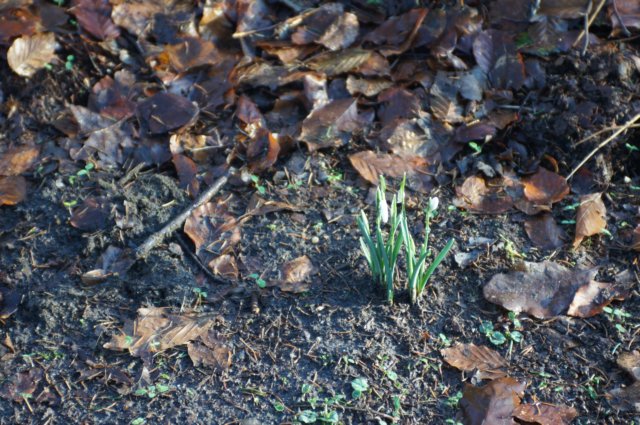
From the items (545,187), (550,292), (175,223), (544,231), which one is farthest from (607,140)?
(175,223)

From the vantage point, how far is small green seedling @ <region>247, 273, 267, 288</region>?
252 cm

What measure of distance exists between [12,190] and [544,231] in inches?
84.8

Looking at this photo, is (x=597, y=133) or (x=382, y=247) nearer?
(x=382, y=247)

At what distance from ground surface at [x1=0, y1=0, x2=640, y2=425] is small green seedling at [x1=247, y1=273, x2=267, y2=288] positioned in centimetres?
2

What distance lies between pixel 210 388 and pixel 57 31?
208 cm

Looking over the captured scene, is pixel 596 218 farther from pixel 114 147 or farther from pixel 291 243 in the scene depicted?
pixel 114 147

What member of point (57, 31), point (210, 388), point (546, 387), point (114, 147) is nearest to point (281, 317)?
point (210, 388)

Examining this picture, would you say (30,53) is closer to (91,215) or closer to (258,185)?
(91,215)

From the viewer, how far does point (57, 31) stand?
3422mm

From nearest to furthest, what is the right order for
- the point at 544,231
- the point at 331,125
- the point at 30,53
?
the point at 544,231
the point at 331,125
the point at 30,53

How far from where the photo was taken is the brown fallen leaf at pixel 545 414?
216 centimetres

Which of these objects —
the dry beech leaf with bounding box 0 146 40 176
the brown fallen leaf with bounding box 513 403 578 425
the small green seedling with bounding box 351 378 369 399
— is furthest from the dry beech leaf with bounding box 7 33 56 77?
the brown fallen leaf with bounding box 513 403 578 425

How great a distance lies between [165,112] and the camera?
308cm

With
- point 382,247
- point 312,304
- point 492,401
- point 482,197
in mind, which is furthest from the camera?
point 482,197
